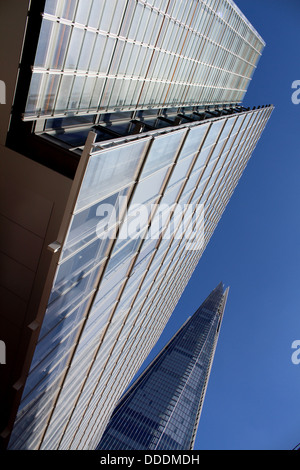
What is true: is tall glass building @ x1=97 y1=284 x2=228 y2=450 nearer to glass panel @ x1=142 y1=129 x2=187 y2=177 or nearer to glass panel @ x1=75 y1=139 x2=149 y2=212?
glass panel @ x1=142 y1=129 x2=187 y2=177

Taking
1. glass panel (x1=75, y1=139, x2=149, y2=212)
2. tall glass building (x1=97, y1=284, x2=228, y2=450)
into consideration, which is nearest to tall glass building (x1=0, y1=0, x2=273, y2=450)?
glass panel (x1=75, y1=139, x2=149, y2=212)

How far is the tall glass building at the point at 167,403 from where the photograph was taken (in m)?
134

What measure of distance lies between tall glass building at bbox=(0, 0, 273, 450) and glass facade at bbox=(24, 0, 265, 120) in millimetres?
89

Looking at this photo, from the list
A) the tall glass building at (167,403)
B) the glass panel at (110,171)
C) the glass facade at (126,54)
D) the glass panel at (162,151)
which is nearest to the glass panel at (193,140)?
the glass panel at (162,151)

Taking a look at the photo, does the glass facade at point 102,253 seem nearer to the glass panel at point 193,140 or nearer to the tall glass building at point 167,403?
the glass panel at point 193,140

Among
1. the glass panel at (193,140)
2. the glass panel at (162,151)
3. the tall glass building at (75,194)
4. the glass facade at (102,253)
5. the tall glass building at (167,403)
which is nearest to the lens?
the glass facade at (102,253)

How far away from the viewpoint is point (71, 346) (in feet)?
46.7

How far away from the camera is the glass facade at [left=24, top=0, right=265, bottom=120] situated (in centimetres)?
1265

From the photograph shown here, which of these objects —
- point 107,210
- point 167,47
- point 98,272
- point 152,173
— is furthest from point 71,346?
point 167,47

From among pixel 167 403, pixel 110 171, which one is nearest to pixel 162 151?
pixel 110 171

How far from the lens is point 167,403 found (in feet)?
492

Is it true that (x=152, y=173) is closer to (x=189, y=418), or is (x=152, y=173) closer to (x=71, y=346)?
(x=71, y=346)

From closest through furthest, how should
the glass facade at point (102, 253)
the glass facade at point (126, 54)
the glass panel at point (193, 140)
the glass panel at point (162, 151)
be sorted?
the glass facade at point (102, 253) < the glass panel at point (162, 151) < the glass facade at point (126, 54) < the glass panel at point (193, 140)

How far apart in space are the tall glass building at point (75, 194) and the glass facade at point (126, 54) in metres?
0.09
